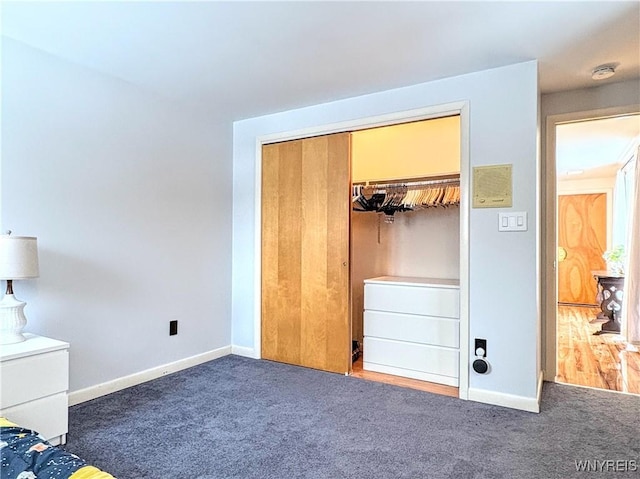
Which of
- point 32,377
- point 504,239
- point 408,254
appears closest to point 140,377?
point 32,377

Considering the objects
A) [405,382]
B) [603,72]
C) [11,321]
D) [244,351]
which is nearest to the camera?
[11,321]

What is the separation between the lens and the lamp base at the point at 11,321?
6.68 feet

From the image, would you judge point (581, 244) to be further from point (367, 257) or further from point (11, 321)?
point (11, 321)

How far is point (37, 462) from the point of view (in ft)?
3.73

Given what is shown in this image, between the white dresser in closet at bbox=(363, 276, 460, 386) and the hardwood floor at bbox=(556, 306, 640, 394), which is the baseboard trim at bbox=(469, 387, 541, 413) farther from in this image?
the hardwood floor at bbox=(556, 306, 640, 394)

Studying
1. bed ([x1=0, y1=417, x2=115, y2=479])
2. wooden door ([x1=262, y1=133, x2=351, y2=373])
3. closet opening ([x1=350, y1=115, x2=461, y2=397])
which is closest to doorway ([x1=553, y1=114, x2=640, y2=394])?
closet opening ([x1=350, y1=115, x2=461, y2=397])

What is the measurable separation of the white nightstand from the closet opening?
208 centimetres

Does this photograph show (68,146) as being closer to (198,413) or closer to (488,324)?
(198,413)

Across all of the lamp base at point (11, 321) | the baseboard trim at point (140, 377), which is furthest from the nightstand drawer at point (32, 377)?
the baseboard trim at point (140, 377)

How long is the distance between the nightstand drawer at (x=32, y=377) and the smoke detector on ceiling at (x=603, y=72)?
373 cm

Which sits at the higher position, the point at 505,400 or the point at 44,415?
the point at 44,415

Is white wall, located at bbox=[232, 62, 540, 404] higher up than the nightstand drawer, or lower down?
higher up

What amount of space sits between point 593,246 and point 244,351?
271 inches

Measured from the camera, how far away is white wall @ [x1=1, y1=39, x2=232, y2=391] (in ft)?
7.86
